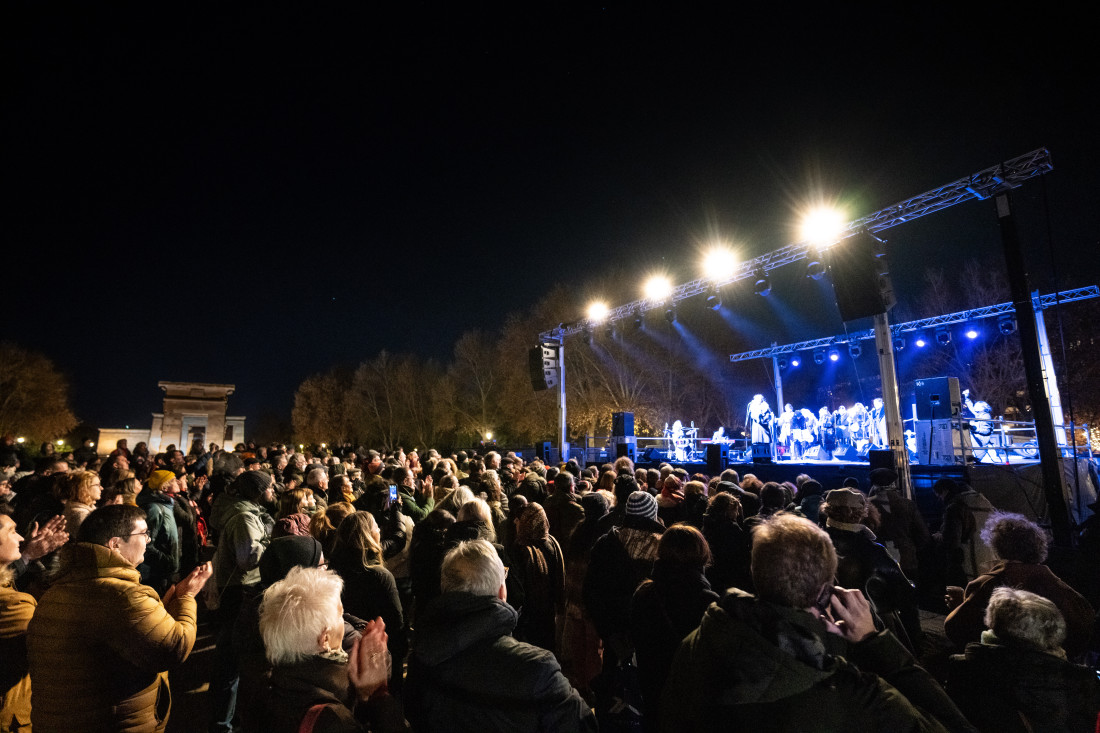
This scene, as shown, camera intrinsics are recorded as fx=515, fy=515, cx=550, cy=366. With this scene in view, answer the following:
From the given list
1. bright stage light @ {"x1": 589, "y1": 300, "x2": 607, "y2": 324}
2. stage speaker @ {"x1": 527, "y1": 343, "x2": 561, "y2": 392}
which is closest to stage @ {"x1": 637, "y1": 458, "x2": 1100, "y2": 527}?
bright stage light @ {"x1": 589, "y1": 300, "x2": 607, "y2": 324}

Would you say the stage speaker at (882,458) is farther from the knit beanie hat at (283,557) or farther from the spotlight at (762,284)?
the knit beanie hat at (283,557)

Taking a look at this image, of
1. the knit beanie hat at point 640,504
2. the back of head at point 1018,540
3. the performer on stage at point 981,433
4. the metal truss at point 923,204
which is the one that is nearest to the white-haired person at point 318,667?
the knit beanie hat at point 640,504

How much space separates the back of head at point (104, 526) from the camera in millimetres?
2248

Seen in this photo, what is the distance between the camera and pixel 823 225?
36.1 ft

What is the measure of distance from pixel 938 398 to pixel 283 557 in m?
13.2

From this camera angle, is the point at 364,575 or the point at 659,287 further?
the point at 659,287

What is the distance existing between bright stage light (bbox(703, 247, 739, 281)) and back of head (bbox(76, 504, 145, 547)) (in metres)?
13.4

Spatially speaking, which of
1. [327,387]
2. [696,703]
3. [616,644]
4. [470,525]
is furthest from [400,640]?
[327,387]

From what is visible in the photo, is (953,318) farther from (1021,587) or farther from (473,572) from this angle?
(473,572)

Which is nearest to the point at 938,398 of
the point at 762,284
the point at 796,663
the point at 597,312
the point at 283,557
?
the point at 762,284

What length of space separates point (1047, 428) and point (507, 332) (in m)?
27.7

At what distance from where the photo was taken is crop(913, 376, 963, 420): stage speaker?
1102 cm

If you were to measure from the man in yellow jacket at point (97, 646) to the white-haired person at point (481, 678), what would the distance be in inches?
44.0

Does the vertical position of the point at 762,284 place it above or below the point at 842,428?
above
